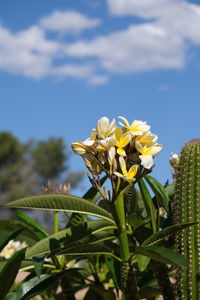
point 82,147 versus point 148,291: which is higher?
point 82,147

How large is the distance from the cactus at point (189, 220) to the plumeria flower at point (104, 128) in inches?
10.7

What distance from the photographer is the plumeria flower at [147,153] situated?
1.26 meters

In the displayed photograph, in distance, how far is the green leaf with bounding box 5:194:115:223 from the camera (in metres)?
1.27

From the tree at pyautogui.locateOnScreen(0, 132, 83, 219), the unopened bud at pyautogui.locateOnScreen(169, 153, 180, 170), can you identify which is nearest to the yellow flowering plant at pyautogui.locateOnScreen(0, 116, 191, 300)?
the unopened bud at pyautogui.locateOnScreen(169, 153, 180, 170)

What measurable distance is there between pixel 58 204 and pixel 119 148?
19 centimetres

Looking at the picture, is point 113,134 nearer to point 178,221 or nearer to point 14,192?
point 178,221

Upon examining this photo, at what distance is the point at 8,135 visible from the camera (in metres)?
19.9

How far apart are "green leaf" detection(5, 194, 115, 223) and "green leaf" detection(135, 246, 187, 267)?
6.4 inches

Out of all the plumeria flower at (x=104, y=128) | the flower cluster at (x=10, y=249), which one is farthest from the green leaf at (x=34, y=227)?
the flower cluster at (x=10, y=249)

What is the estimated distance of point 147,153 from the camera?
1.30 metres

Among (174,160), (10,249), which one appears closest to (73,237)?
(174,160)

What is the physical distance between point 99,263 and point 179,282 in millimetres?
444

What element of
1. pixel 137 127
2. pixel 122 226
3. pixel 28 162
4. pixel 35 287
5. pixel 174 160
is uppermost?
pixel 28 162

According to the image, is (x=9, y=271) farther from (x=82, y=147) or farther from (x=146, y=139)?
(x=146, y=139)
